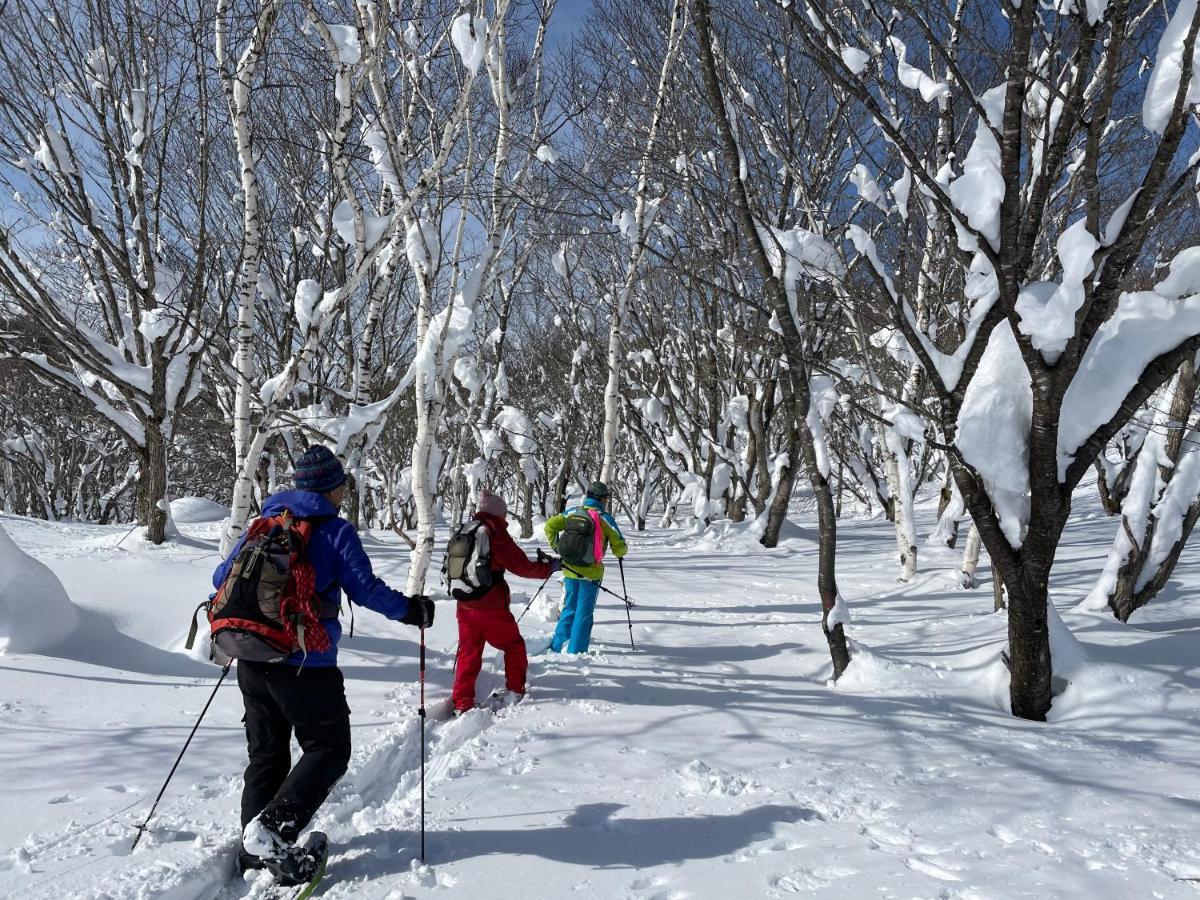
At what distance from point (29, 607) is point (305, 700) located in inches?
118

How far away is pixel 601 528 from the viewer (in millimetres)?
6234

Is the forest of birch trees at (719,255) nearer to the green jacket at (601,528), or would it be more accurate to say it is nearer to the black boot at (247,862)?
the green jacket at (601,528)

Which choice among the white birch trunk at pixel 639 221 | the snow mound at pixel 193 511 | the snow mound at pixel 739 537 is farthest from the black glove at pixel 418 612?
the snow mound at pixel 193 511

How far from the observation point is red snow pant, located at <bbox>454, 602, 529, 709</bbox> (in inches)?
173

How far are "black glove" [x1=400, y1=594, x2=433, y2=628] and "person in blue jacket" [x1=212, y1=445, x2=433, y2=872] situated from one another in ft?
0.41

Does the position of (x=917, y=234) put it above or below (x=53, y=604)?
above

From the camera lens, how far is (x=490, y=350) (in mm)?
16812

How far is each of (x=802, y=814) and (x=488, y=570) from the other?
231cm

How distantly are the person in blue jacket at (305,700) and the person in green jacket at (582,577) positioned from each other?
303 centimetres

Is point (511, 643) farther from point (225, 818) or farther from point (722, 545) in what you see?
point (722, 545)

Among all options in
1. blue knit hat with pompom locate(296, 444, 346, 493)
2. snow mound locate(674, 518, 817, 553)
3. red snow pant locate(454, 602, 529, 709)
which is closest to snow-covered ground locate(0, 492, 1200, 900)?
red snow pant locate(454, 602, 529, 709)

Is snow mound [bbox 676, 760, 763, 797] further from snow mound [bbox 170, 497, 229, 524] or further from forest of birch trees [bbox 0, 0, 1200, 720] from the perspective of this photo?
snow mound [bbox 170, 497, 229, 524]

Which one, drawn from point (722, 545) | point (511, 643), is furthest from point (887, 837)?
point (722, 545)

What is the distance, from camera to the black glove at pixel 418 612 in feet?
10.1
